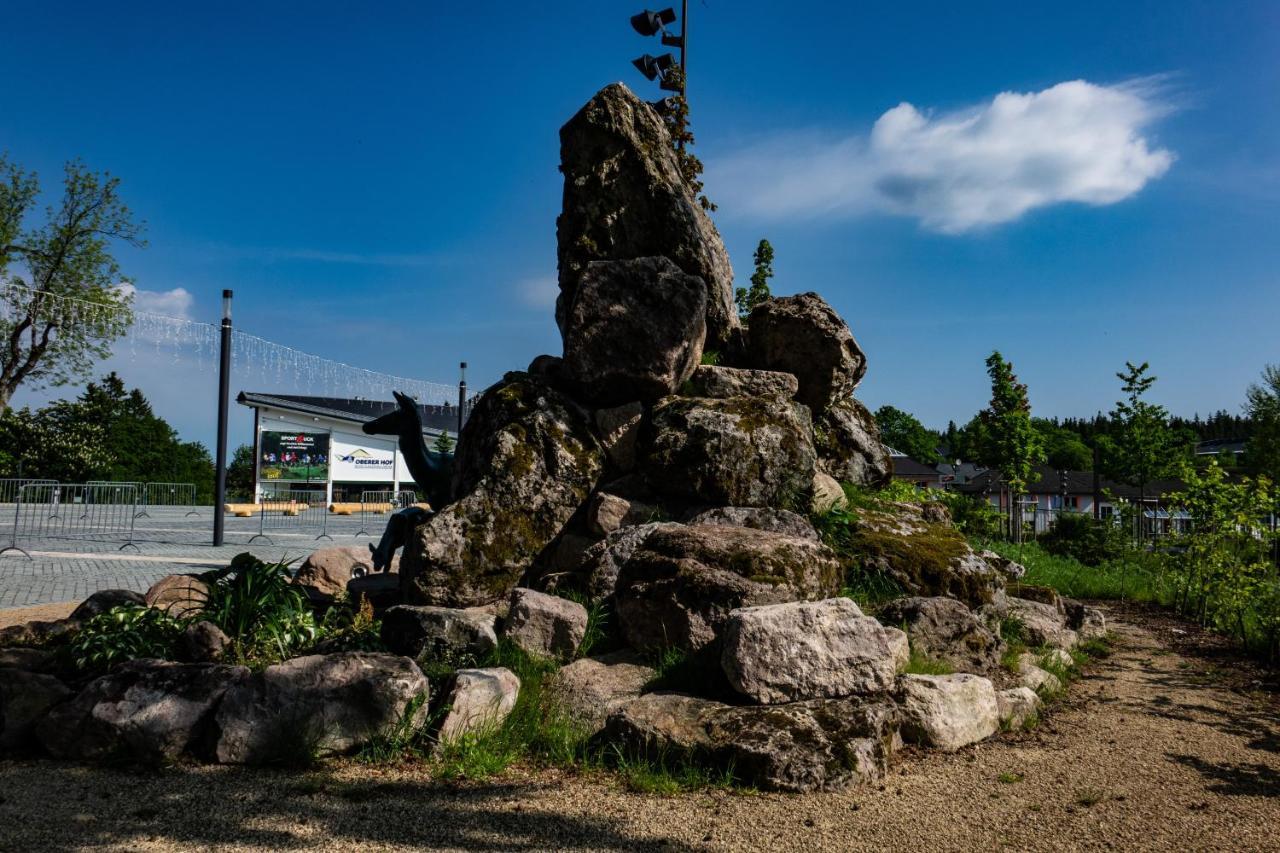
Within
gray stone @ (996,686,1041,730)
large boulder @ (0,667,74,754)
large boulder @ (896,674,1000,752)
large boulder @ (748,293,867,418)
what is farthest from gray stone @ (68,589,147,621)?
large boulder @ (748,293,867,418)

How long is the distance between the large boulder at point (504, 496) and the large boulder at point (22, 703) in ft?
8.57

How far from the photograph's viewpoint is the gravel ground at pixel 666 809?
146 inches

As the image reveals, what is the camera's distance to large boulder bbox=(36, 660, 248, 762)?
460 cm

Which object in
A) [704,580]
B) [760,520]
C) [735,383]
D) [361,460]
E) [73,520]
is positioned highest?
[735,383]

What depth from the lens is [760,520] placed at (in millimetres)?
7094

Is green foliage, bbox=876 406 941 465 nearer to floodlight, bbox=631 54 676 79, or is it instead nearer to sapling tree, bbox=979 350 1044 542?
sapling tree, bbox=979 350 1044 542

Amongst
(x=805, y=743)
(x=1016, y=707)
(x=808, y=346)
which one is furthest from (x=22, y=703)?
(x=808, y=346)

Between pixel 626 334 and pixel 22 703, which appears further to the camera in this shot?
pixel 626 334

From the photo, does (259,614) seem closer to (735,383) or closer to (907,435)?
(735,383)

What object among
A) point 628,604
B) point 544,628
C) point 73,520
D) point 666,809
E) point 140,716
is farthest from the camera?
point 73,520

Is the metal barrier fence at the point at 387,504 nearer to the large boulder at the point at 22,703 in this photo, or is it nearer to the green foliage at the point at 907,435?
the large boulder at the point at 22,703

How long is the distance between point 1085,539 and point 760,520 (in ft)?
46.1

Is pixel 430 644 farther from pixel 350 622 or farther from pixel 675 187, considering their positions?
pixel 675 187

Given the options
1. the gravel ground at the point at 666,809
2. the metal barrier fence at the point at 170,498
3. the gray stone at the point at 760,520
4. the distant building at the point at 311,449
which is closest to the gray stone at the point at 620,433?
the gray stone at the point at 760,520
